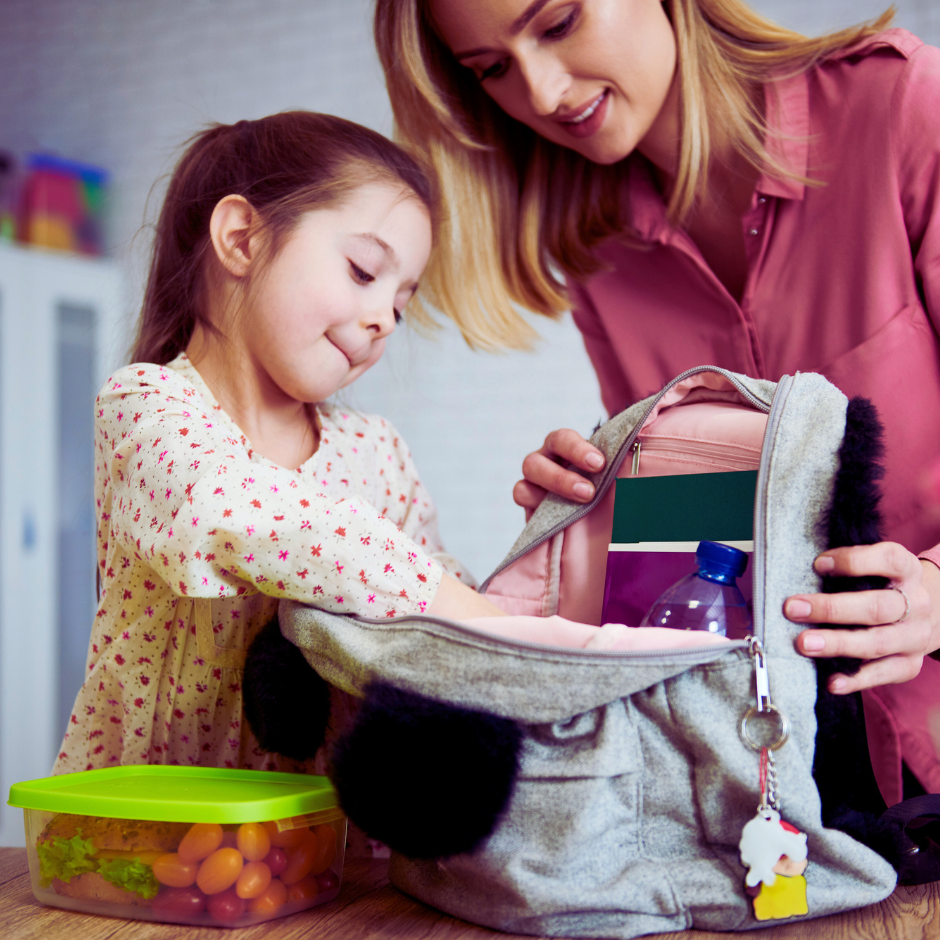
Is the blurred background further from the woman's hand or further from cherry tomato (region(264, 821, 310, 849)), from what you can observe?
cherry tomato (region(264, 821, 310, 849))

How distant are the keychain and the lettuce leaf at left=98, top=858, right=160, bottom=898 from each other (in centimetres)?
35

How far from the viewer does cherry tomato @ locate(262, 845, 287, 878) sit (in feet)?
1.76

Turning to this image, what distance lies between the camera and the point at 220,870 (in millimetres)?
518

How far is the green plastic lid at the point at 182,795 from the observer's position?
0.52m

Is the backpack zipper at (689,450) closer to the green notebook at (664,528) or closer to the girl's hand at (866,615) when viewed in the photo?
the green notebook at (664,528)

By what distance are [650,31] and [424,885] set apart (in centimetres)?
80

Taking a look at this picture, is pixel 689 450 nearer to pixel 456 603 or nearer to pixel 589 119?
pixel 456 603

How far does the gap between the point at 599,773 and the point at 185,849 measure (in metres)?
0.25

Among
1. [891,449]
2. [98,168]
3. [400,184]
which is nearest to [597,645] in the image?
[891,449]

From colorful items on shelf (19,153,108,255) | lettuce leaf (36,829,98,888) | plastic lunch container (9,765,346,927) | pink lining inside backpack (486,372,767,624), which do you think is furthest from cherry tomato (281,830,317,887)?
colorful items on shelf (19,153,108,255)

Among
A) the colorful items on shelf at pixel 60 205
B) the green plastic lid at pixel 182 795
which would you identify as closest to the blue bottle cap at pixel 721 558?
the green plastic lid at pixel 182 795

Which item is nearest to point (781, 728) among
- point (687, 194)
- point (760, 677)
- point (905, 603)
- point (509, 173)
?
point (760, 677)

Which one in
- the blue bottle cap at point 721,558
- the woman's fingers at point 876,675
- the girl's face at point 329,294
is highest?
the girl's face at point 329,294

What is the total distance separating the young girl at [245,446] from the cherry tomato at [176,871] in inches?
6.5
